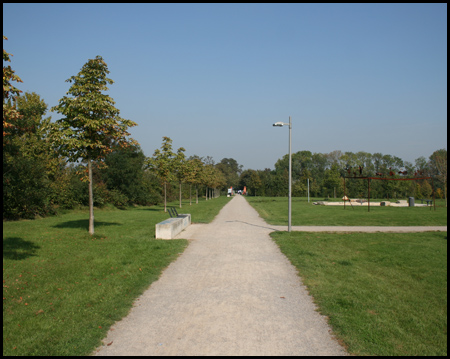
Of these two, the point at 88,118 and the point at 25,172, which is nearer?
the point at 88,118

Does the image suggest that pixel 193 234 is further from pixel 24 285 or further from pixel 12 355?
pixel 12 355

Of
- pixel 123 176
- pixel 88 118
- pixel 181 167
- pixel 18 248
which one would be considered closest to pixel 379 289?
pixel 18 248

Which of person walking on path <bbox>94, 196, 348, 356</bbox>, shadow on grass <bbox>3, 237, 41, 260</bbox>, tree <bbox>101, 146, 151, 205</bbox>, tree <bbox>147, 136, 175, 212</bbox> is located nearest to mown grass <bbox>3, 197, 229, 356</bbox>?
shadow on grass <bbox>3, 237, 41, 260</bbox>

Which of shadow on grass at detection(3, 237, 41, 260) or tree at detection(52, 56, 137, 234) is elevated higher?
tree at detection(52, 56, 137, 234)

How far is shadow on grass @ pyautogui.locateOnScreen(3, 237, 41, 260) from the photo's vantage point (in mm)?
9748

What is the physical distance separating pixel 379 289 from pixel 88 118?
1188 centimetres

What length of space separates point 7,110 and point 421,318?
826 centimetres

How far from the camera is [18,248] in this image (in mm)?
10930

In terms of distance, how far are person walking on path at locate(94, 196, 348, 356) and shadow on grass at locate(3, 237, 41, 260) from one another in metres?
4.51

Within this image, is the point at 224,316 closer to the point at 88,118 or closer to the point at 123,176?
the point at 88,118

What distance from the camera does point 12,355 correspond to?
4.04 metres

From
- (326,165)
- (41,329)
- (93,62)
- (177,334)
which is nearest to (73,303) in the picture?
(41,329)

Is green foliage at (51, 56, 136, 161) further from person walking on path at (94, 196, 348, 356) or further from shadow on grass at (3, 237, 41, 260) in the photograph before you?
person walking on path at (94, 196, 348, 356)

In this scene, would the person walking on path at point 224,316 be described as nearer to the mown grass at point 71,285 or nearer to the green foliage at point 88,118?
the mown grass at point 71,285
